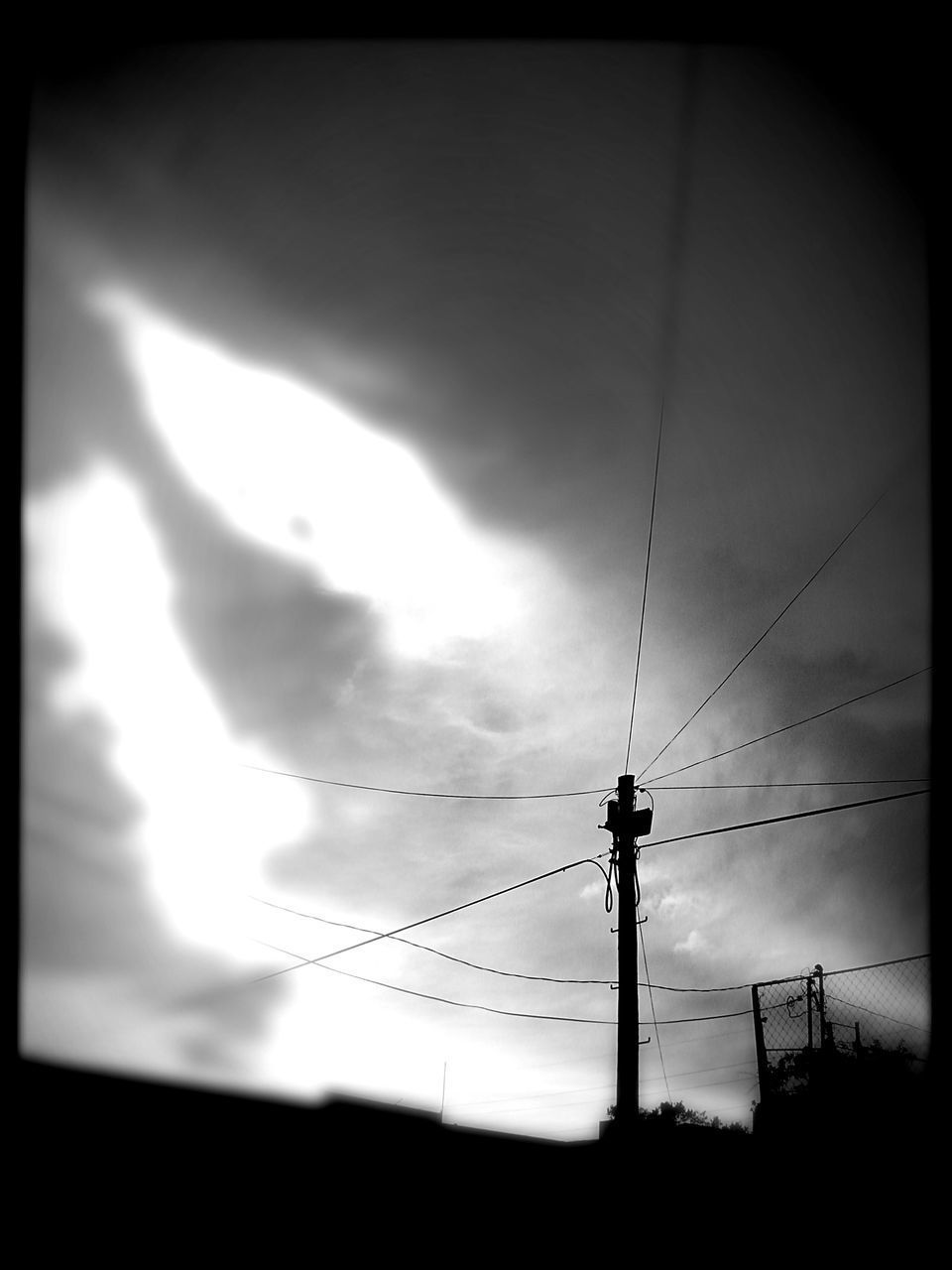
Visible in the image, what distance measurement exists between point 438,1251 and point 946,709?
4.84 metres

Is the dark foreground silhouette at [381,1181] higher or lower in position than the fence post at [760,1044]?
higher

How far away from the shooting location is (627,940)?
11617 mm

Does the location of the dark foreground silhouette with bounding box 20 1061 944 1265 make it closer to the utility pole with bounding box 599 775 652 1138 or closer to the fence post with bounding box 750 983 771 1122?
the utility pole with bounding box 599 775 652 1138

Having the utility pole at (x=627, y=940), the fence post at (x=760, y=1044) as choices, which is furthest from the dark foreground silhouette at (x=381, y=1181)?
the fence post at (x=760, y=1044)

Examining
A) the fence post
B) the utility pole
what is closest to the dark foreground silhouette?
the utility pole

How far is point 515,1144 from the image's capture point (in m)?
4.92

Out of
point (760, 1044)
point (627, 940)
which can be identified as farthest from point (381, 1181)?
point (760, 1044)

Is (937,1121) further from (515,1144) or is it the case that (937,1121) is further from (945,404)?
(515,1144)

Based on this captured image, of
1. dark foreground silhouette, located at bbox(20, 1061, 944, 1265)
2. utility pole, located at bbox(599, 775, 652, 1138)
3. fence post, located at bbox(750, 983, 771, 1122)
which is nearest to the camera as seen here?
dark foreground silhouette, located at bbox(20, 1061, 944, 1265)

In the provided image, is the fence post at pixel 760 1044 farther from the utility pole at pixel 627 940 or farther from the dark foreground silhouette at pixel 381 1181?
the dark foreground silhouette at pixel 381 1181

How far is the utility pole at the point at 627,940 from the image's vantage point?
10.7m

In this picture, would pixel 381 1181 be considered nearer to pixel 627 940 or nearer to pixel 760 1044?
pixel 627 940

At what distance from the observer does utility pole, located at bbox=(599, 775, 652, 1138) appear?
10.7 metres

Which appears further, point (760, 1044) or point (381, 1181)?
point (760, 1044)
